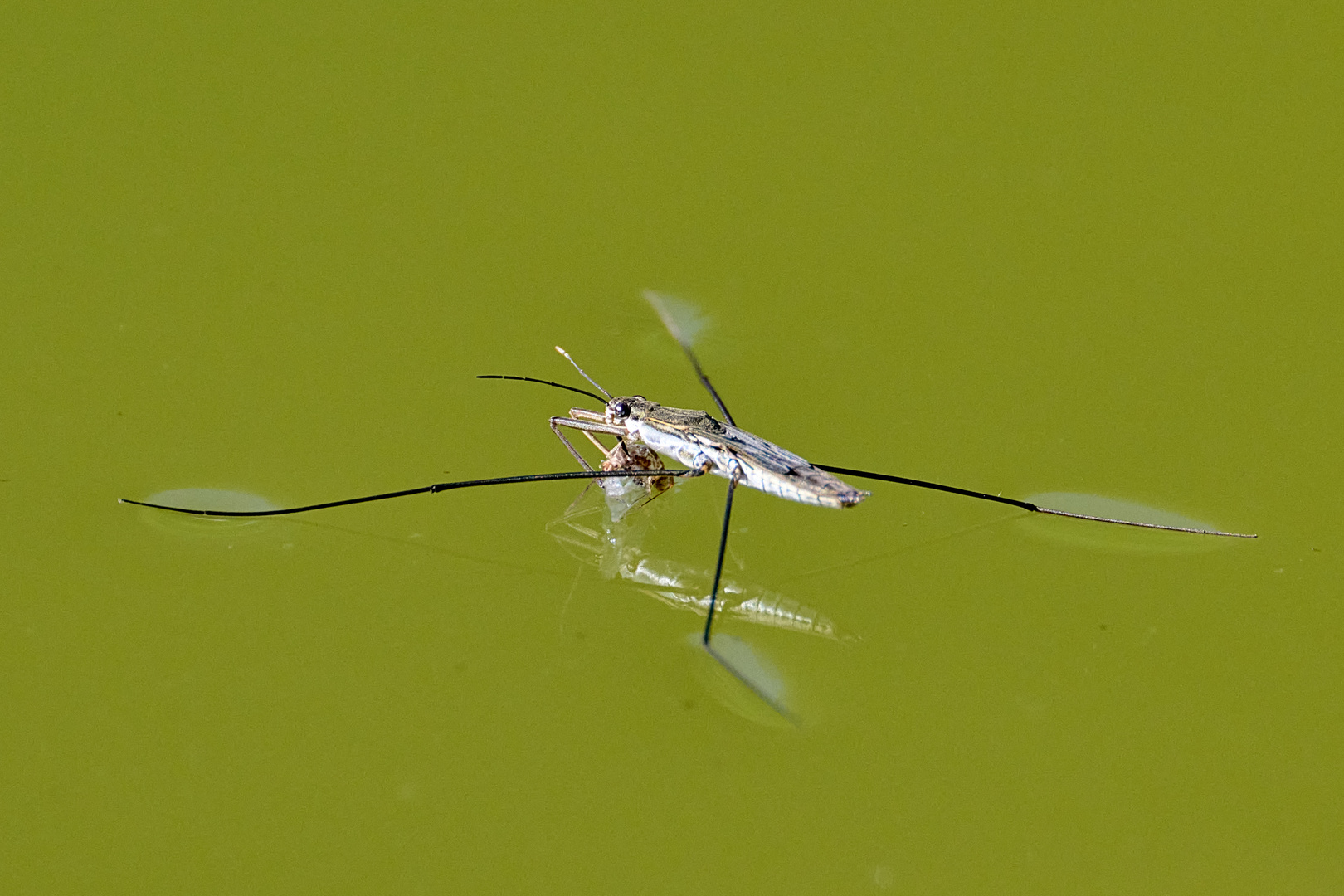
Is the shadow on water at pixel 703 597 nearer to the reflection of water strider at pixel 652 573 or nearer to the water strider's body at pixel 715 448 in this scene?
the reflection of water strider at pixel 652 573

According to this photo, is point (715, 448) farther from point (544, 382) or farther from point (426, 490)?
point (426, 490)

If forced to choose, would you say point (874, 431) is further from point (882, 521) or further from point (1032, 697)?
point (1032, 697)

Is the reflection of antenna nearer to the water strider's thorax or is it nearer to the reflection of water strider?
the water strider's thorax

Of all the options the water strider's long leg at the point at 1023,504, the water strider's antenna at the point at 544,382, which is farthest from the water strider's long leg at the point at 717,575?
the water strider's antenna at the point at 544,382

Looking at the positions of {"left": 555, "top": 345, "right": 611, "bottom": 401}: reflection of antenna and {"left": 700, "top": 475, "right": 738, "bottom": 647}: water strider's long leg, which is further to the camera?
{"left": 555, "top": 345, "right": 611, "bottom": 401}: reflection of antenna

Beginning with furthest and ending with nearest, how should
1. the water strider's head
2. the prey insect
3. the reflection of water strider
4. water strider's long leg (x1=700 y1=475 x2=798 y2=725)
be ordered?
the water strider's head, the prey insect, the reflection of water strider, water strider's long leg (x1=700 y1=475 x2=798 y2=725)

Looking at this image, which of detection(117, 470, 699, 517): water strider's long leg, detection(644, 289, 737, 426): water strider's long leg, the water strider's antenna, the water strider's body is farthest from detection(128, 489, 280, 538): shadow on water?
detection(644, 289, 737, 426): water strider's long leg

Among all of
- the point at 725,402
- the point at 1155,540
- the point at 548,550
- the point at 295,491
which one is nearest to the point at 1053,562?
the point at 1155,540

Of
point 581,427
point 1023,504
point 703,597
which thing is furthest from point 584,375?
point 1023,504
